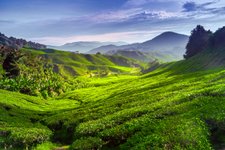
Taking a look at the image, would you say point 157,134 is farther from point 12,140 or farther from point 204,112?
point 12,140

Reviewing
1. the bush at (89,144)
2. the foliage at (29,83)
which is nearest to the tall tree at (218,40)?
the foliage at (29,83)

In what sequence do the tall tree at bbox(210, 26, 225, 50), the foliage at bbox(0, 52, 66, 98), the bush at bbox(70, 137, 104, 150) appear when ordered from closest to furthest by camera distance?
the bush at bbox(70, 137, 104, 150) < the foliage at bbox(0, 52, 66, 98) < the tall tree at bbox(210, 26, 225, 50)

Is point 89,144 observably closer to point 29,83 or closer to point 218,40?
point 29,83

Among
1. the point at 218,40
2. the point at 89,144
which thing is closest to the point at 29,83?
the point at 218,40

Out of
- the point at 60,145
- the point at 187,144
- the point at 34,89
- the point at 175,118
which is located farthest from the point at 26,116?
the point at 34,89

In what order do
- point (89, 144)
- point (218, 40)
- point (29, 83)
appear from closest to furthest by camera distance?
point (89, 144)
point (29, 83)
point (218, 40)

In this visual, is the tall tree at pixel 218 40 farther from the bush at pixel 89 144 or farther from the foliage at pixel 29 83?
the bush at pixel 89 144

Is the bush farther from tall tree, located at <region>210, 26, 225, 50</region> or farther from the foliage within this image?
tall tree, located at <region>210, 26, 225, 50</region>

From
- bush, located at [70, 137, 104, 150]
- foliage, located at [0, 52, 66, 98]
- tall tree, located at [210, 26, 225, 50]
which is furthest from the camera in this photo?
tall tree, located at [210, 26, 225, 50]

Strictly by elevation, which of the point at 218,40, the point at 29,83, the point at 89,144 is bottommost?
the point at 89,144

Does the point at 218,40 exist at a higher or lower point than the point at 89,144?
higher

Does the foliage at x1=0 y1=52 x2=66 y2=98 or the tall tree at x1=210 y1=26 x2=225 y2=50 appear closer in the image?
the foliage at x1=0 y1=52 x2=66 y2=98

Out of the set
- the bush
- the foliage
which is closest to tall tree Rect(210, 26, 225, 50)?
the foliage

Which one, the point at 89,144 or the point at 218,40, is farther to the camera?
the point at 218,40
